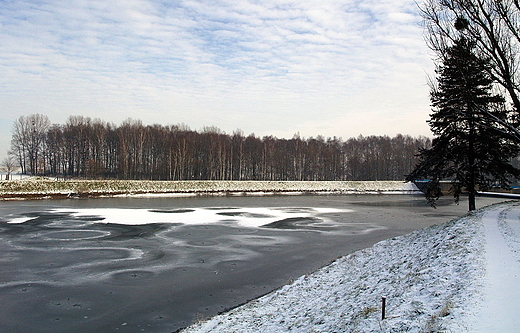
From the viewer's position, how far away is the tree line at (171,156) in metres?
77.1

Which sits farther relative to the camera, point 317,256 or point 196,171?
point 196,171

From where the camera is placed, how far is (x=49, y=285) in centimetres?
1083

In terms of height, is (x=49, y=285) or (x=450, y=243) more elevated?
(x=450, y=243)

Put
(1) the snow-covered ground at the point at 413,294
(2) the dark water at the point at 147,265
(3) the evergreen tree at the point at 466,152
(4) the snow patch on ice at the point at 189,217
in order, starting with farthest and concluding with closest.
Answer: (4) the snow patch on ice at the point at 189,217, (3) the evergreen tree at the point at 466,152, (2) the dark water at the point at 147,265, (1) the snow-covered ground at the point at 413,294

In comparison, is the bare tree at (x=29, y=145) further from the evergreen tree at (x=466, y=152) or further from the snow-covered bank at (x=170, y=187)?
the evergreen tree at (x=466, y=152)

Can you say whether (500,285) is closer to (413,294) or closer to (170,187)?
(413,294)

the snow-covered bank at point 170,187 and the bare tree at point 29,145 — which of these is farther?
the bare tree at point 29,145

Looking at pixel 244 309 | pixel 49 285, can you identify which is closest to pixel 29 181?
pixel 49 285

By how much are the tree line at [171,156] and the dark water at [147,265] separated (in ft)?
162

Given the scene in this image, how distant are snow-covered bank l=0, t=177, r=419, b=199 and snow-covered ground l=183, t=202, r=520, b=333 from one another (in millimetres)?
44550

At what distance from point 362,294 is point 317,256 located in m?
6.56

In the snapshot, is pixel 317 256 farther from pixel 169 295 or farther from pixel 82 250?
pixel 82 250

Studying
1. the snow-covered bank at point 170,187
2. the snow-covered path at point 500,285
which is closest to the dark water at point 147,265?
the snow-covered path at point 500,285

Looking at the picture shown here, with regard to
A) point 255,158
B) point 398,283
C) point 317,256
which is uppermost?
point 255,158
